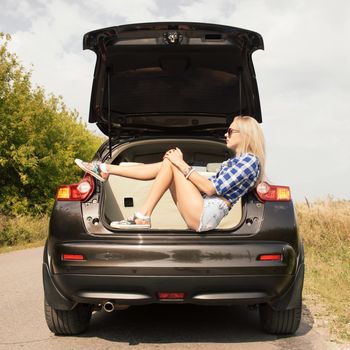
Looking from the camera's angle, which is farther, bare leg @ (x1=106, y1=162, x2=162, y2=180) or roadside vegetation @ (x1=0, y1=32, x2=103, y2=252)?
roadside vegetation @ (x1=0, y1=32, x2=103, y2=252)

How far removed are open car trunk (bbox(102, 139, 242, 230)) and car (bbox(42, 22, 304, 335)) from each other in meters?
0.01

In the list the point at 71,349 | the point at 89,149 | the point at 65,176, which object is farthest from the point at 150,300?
the point at 89,149

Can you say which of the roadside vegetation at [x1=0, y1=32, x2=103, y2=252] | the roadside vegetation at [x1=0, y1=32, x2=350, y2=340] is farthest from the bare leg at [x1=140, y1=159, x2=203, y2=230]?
the roadside vegetation at [x1=0, y1=32, x2=103, y2=252]

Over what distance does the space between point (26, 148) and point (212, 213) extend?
3143 cm

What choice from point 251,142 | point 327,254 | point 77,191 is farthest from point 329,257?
point 77,191

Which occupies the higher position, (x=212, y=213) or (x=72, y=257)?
(x=212, y=213)

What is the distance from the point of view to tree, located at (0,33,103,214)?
34375 millimetres

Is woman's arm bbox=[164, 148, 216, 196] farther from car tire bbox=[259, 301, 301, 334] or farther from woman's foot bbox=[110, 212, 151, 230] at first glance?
car tire bbox=[259, 301, 301, 334]

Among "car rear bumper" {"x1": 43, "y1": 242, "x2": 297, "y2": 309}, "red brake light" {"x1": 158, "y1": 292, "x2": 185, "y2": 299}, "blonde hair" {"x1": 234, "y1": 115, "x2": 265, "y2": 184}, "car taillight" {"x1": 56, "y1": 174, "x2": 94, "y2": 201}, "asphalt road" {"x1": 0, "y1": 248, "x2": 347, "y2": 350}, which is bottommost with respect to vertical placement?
"asphalt road" {"x1": 0, "y1": 248, "x2": 347, "y2": 350}

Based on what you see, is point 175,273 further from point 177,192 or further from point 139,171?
point 139,171

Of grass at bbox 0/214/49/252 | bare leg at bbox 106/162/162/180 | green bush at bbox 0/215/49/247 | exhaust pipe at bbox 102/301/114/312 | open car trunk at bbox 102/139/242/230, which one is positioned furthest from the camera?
green bush at bbox 0/215/49/247

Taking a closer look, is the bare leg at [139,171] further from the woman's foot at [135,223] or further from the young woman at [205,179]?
the woman's foot at [135,223]

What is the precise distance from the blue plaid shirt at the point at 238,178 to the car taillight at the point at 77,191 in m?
0.98

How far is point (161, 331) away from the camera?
4.62 metres
